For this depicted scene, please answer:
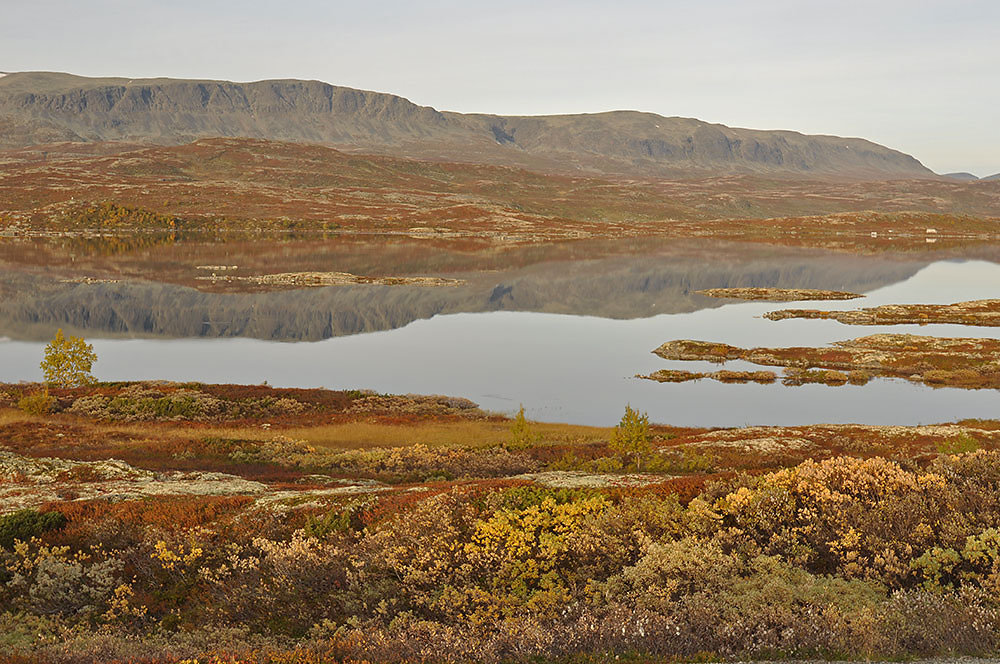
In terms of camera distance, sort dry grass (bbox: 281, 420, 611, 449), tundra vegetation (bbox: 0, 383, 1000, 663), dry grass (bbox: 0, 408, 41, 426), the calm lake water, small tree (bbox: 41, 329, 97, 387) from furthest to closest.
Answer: the calm lake water
small tree (bbox: 41, 329, 97, 387)
dry grass (bbox: 0, 408, 41, 426)
dry grass (bbox: 281, 420, 611, 449)
tundra vegetation (bbox: 0, 383, 1000, 663)

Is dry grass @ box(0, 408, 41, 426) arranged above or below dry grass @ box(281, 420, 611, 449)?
below

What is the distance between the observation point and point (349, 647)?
34.4ft

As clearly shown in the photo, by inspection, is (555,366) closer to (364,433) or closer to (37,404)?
(364,433)

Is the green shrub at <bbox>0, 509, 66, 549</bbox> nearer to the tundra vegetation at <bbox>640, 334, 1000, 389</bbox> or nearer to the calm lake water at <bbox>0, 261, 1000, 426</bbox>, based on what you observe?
the calm lake water at <bbox>0, 261, 1000, 426</bbox>

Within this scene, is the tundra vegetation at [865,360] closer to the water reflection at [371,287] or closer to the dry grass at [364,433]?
the water reflection at [371,287]

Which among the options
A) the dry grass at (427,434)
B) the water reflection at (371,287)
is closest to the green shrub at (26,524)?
the dry grass at (427,434)

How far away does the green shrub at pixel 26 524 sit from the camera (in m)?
15.0

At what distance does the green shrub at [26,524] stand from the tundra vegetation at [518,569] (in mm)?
47

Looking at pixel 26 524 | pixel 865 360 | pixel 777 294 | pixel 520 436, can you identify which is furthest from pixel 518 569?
pixel 777 294

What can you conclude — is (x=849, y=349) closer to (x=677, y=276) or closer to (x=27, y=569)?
(x=677, y=276)

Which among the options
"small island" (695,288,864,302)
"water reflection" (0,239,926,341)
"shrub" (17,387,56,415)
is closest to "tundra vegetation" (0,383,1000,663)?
"shrub" (17,387,56,415)

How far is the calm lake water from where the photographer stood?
52031 millimetres

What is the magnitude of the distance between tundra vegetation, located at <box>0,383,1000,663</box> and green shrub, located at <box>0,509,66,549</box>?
1.8 inches

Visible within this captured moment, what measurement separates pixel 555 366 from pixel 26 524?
5340 cm
